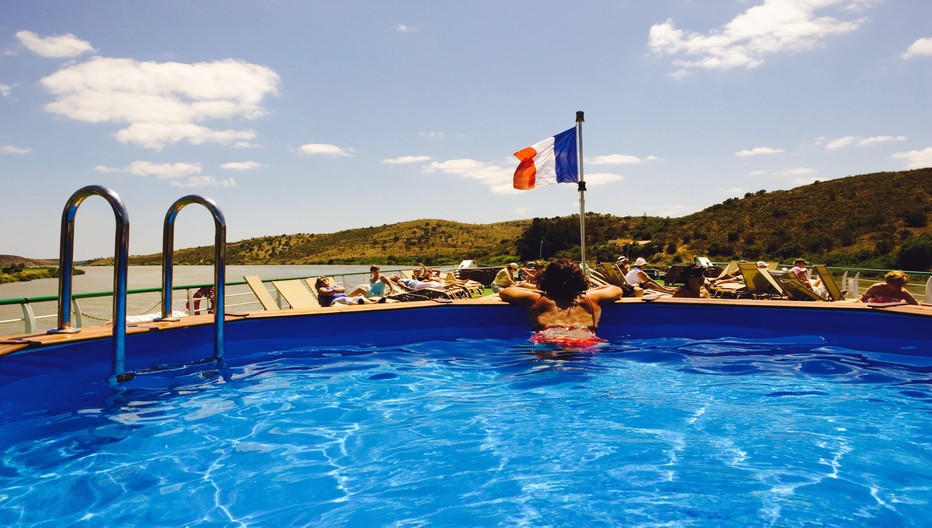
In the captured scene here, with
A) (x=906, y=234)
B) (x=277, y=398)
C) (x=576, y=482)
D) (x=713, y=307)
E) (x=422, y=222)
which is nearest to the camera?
(x=576, y=482)

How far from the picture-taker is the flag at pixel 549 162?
31.3ft

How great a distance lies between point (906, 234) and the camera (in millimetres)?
37438

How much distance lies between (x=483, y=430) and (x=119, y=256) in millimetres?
2686

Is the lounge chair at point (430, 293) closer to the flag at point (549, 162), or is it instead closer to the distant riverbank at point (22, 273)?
the flag at point (549, 162)

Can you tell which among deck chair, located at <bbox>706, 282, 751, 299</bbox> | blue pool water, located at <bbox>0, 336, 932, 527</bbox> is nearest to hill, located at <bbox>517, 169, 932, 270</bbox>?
deck chair, located at <bbox>706, 282, 751, 299</bbox>

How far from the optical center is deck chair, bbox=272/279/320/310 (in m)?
9.35

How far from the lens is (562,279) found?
5902 mm

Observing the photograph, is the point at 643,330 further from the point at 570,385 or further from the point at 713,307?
the point at 570,385

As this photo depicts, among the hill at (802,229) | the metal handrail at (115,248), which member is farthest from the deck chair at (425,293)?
the hill at (802,229)

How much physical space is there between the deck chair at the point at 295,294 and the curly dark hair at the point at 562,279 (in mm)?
4774

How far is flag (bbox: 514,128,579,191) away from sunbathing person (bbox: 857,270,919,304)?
444cm

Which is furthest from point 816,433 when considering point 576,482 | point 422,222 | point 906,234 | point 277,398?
point 422,222

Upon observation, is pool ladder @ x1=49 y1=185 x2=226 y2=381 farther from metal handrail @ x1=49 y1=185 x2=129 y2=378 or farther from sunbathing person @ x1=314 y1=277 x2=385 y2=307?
sunbathing person @ x1=314 y1=277 x2=385 y2=307

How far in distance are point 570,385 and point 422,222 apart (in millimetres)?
92626
